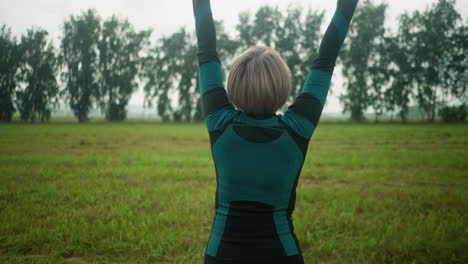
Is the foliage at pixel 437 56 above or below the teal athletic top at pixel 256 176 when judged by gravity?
above

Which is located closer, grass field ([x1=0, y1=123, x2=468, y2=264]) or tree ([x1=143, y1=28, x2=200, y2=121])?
grass field ([x1=0, y1=123, x2=468, y2=264])

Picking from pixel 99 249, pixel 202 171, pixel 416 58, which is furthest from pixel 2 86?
pixel 416 58

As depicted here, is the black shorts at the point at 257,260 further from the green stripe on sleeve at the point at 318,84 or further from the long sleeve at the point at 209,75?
the green stripe on sleeve at the point at 318,84

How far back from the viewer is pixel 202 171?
902 cm

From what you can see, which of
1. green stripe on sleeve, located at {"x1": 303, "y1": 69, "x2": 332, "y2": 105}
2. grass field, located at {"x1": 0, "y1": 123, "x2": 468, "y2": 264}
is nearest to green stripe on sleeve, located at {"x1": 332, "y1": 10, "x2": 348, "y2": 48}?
green stripe on sleeve, located at {"x1": 303, "y1": 69, "x2": 332, "y2": 105}

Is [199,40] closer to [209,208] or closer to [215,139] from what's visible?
[215,139]

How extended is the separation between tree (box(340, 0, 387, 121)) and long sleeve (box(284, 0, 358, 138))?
53.3m

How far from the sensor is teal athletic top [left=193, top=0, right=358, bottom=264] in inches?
55.7

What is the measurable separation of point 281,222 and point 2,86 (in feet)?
202

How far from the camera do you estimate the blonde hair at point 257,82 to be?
146 cm

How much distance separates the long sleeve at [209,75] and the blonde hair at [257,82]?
7 centimetres

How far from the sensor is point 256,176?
1.43 metres

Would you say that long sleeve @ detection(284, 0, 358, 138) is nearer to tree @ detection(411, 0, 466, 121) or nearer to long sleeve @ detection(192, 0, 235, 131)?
long sleeve @ detection(192, 0, 235, 131)

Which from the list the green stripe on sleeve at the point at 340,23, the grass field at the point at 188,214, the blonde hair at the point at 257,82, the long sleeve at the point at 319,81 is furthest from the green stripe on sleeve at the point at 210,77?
the grass field at the point at 188,214
